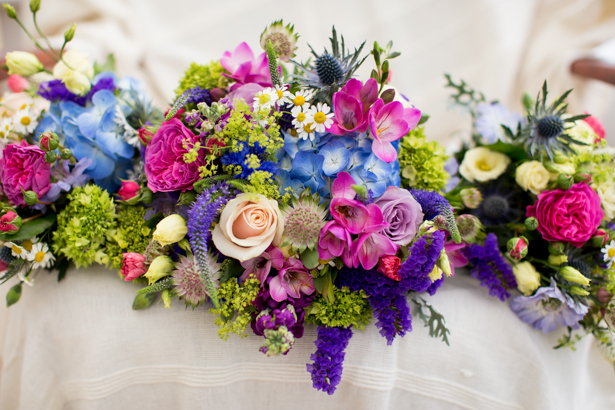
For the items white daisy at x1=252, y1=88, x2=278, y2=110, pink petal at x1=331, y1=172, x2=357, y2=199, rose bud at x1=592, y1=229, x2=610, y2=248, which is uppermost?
white daisy at x1=252, y1=88, x2=278, y2=110

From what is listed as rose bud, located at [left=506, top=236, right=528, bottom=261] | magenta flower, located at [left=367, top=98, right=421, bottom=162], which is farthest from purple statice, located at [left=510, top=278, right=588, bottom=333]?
magenta flower, located at [left=367, top=98, right=421, bottom=162]

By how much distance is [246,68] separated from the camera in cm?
69

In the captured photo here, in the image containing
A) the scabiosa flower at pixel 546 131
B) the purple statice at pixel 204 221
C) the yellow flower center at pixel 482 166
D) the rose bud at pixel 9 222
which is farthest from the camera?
the yellow flower center at pixel 482 166

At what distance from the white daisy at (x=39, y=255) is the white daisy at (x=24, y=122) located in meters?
0.25

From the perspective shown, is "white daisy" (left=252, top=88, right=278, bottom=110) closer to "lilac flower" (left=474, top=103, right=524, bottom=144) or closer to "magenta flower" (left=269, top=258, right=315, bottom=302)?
"magenta flower" (left=269, top=258, right=315, bottom=302)

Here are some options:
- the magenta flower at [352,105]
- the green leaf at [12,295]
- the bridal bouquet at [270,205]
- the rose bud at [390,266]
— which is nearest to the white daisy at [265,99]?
the bridal bouquet at [270,205]

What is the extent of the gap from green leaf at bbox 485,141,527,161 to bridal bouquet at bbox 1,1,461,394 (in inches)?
8.2

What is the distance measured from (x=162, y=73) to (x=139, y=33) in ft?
0.56

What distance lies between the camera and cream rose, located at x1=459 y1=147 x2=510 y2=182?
2.70 ft

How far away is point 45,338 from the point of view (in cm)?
76

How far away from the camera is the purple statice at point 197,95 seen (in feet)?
2.21

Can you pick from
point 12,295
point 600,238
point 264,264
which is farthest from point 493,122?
point 12,295

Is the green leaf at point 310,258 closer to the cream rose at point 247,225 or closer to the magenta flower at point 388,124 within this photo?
the cream rose at point 247,225

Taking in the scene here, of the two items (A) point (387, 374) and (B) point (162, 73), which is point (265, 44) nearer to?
(A) point (387, 374)
